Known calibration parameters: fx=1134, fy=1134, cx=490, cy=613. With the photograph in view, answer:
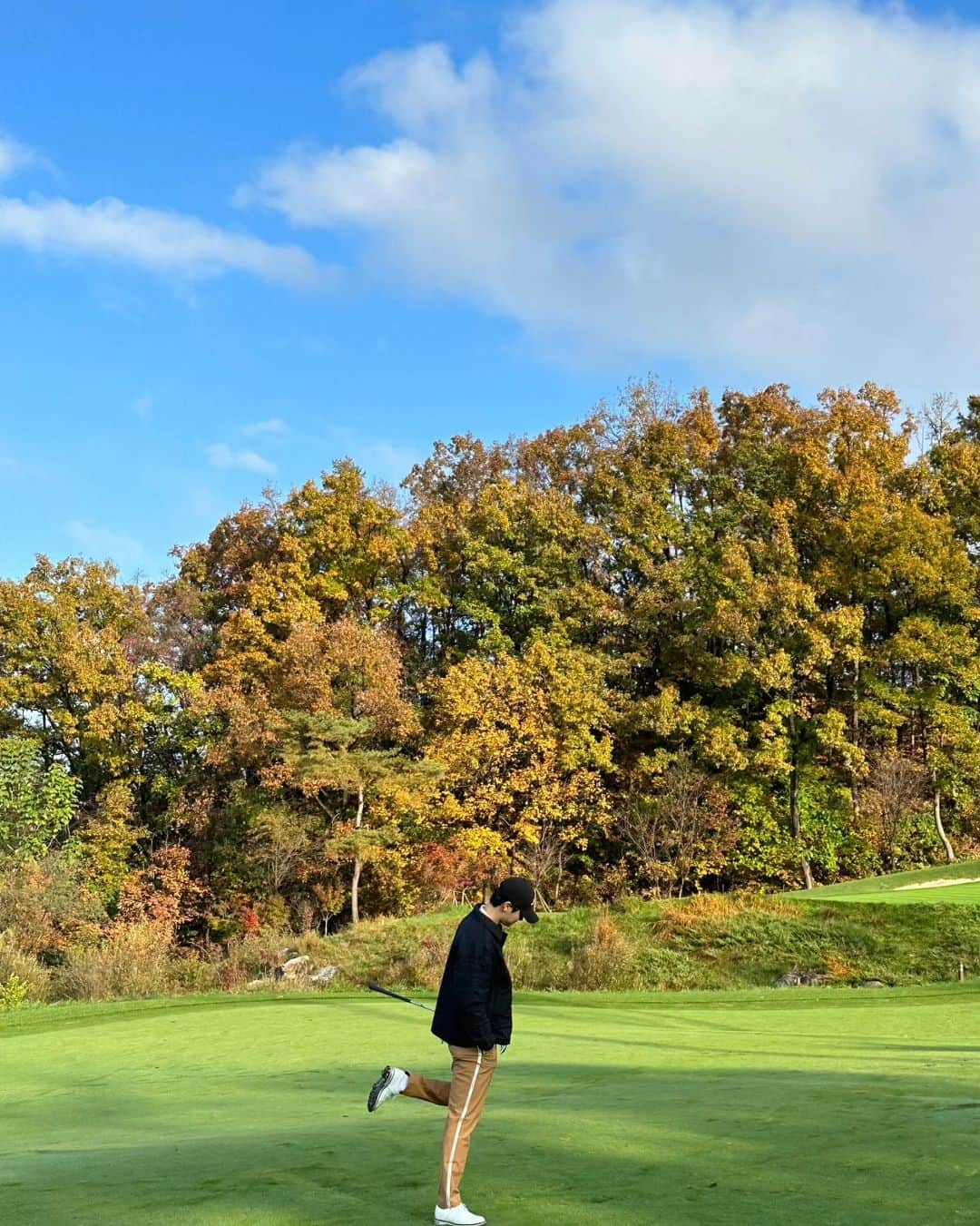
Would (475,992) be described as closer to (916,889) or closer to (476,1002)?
(476,1002)

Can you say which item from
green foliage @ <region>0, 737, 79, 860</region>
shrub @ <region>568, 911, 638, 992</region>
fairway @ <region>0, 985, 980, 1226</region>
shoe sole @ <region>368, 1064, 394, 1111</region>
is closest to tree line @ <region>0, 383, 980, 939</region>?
green foliage @ <region>0, 737, 79, 860</region>

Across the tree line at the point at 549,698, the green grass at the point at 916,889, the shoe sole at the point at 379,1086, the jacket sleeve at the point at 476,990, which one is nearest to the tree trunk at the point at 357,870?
the tree line at the point at 549,698

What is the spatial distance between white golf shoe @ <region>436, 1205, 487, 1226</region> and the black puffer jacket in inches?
29.4

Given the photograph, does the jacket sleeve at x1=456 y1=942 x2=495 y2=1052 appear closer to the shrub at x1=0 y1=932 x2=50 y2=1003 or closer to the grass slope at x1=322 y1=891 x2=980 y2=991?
the grass slope at x1=322 y1=891 x2=980 y2=991

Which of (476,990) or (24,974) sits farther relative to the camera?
(24,974)

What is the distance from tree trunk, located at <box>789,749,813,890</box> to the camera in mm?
36781

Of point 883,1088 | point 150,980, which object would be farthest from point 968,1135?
point 150,980

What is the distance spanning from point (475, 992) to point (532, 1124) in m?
2.31

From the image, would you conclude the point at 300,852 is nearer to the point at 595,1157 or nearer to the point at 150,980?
the point at 150,980

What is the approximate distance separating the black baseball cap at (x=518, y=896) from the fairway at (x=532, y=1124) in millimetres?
1299

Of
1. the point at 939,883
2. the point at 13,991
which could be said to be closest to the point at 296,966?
the point at 13,991

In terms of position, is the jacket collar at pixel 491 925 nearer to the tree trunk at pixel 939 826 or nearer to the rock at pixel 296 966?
the rock at pixel 296 966

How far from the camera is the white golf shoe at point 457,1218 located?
487 cm

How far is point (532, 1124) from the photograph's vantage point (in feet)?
23.8
